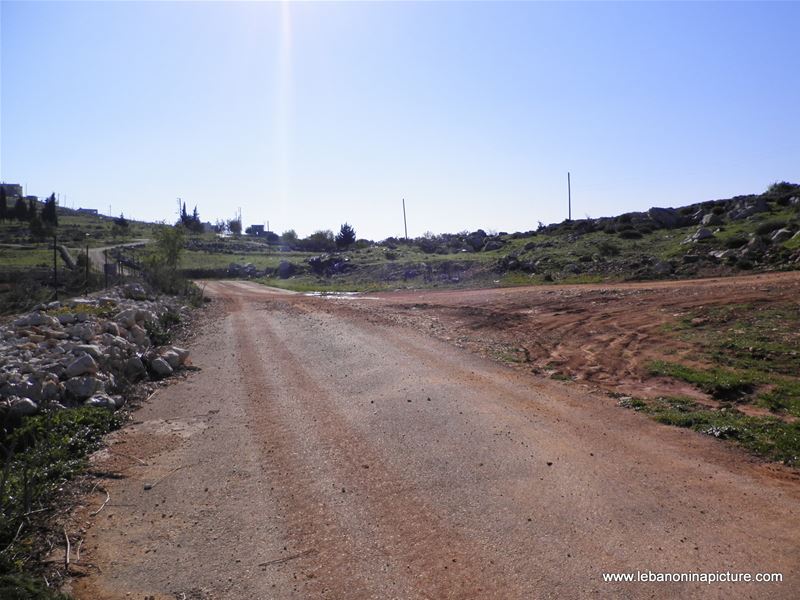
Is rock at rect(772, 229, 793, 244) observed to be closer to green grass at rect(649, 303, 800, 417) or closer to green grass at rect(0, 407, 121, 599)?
green grass at rect(649, 303, 800, 417)

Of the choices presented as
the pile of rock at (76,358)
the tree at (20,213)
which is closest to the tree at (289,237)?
the tree at (20,213)

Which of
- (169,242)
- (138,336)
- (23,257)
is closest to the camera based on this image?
(138,336)

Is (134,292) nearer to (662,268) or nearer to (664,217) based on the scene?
(662,268)

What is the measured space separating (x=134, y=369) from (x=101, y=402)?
7.00 ft

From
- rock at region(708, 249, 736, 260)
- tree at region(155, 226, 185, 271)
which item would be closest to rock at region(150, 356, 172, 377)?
rock at region(708, 249, 736, 260)

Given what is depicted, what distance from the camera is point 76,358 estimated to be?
936 cm

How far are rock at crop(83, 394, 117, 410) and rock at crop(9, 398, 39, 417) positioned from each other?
2.40ft

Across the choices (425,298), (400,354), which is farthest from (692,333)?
(425,298)

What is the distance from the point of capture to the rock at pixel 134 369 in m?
10.3

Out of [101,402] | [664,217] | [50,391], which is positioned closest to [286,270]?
[664,217]

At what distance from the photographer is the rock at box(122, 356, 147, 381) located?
10312mm

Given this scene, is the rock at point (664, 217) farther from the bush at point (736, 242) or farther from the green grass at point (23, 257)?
the green grass at point (23, 257)

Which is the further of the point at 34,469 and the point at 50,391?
the point at 50,391

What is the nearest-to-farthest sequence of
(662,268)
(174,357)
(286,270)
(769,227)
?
(174,357), (662,268), (769,227), (286,270)
